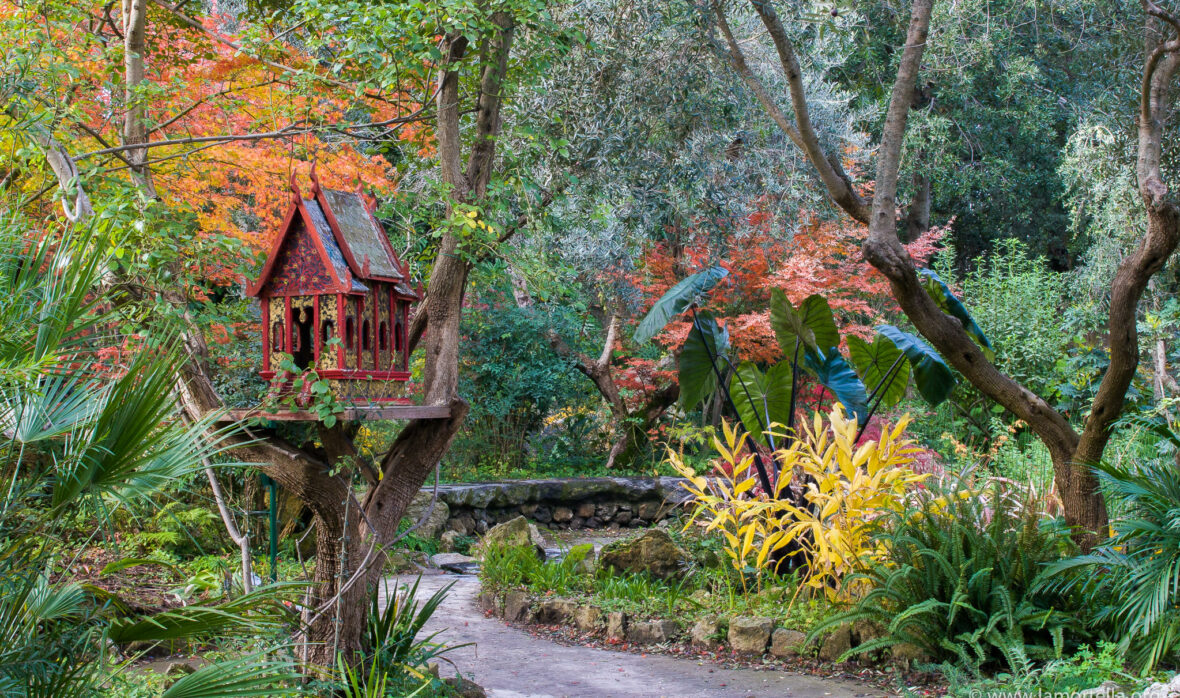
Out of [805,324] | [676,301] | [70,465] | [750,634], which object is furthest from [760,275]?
[70,465]

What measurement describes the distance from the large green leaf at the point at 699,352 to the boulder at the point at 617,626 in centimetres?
188

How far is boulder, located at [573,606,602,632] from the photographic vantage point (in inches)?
236

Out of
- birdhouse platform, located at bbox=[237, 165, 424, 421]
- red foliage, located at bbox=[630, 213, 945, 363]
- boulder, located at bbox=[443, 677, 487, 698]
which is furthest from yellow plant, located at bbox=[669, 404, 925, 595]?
red foliage, located at bbox=[630, 213, 945, 363]

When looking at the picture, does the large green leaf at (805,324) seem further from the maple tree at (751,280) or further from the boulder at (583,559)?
the maple tree at (751,280)

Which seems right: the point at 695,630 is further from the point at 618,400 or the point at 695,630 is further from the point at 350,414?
the point at 618,400

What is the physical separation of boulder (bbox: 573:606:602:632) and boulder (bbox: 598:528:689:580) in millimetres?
Answer: 549

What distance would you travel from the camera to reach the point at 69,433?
2.40 meters

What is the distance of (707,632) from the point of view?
5.50 m

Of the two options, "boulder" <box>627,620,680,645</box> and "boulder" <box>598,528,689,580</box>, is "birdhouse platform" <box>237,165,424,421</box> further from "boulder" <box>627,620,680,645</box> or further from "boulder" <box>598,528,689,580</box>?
"boulder" <box>598,528,689,580</box>

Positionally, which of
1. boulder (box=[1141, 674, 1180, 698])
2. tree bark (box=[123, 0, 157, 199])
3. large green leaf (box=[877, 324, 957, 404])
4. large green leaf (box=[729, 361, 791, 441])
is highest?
tree bark (box=[123, 0, 157, 199])

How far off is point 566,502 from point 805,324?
220 inches

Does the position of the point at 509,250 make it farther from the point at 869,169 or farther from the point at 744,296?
the point at 869,169

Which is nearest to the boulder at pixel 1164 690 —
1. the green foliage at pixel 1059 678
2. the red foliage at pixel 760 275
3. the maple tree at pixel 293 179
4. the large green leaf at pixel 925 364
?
the green foliage at pixel 1059 678

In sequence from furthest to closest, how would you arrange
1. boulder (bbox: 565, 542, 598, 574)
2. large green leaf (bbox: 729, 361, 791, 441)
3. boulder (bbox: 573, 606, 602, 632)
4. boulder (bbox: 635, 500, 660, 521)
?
1. boulder (bbox: 635, 500, 660, 521)
2. boulder (bbox: 565, 542, 598, 574)
3. large green leaf (bbox: 729, 361, 791, 441)
4. boulder (bbox: 573, 606, 602, 632)
